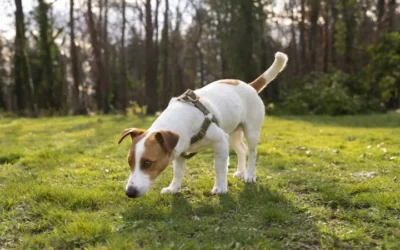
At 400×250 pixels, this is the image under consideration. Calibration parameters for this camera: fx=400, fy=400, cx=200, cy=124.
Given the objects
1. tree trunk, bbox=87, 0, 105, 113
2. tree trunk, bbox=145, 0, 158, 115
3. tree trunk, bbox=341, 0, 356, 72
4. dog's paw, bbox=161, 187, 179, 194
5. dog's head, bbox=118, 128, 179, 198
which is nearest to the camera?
dog's head, bbox=118, 128, 179, 198

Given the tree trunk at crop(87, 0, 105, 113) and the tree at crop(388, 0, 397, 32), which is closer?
the tree trunk at crop(87, 0, 105, 113)

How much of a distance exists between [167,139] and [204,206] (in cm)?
Result: 87

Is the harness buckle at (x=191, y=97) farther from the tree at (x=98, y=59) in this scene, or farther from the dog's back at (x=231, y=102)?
the tree at (x=98, y=59)

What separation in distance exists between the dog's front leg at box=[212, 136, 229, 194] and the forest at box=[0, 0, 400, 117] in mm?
14428

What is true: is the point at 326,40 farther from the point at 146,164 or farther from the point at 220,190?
the point at 146,164

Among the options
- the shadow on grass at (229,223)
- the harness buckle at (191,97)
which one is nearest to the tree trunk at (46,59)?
the harness buckle at (191,97)

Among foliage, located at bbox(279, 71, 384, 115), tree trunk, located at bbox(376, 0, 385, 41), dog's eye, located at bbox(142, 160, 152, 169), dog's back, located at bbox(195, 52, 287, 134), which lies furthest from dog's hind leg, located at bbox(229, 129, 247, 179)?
tree trunk, located at bbox(376, 0, 385, 41)

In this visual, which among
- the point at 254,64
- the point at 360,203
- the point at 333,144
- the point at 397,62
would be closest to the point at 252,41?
the point at 254,64

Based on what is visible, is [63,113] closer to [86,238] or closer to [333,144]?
[333,144]

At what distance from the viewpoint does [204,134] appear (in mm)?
4582

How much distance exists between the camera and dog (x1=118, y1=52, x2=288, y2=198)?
12.9 ft

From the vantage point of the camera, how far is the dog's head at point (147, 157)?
152 inches

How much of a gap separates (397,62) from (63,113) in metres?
19.4

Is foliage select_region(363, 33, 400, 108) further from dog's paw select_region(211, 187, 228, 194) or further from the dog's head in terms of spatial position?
the dog's head
